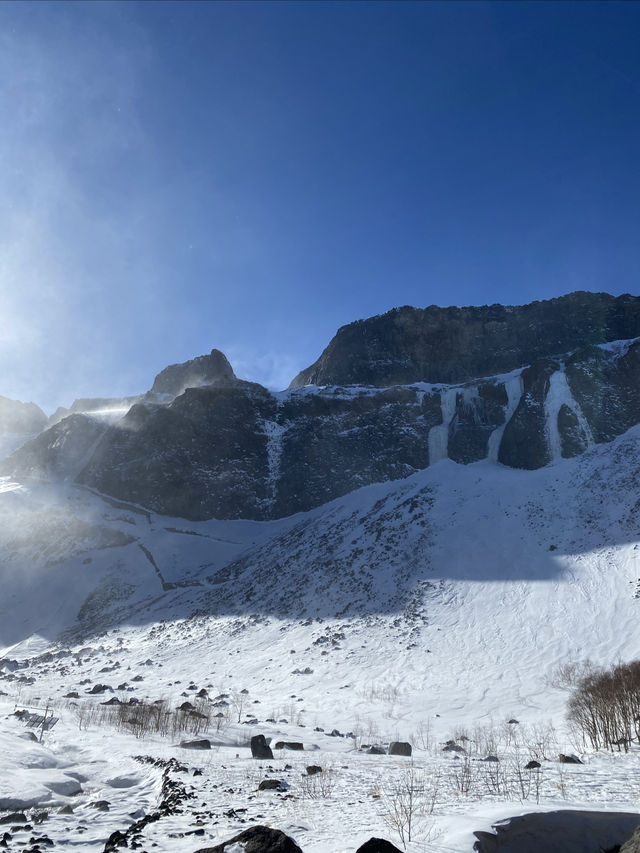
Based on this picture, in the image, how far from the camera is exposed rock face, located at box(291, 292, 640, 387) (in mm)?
114312

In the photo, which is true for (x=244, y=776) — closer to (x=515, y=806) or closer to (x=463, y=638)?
(x=515, y=806)

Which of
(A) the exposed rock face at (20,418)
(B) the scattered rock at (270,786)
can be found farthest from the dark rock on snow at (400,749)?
(A) the exposed rock face at (20,418)

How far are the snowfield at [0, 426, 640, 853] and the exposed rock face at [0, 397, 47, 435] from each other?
106102 mm

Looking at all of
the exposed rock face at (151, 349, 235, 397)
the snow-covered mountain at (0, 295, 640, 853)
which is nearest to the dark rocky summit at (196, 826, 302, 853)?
the snow-covered mountain at (0, 295, 640, 853)

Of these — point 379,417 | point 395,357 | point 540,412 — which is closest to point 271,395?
point 379,417

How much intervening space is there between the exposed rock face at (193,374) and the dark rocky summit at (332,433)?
1004 inches

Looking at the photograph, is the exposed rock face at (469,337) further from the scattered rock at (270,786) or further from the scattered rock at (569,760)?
the scattered rock at (270,786)

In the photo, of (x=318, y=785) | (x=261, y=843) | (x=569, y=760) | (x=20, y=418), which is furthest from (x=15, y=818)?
(x=20, y=418)

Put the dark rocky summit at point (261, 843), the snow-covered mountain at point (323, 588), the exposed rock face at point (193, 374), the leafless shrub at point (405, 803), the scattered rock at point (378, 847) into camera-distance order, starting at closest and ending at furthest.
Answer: the scattered rock at point (378, 847) < the dark rocky summit at point (261, 843) < the leafless shrub at point (405, 803) < the snow-covered mountain at point (323, 588) < the exposed rock face at point (193, 374)

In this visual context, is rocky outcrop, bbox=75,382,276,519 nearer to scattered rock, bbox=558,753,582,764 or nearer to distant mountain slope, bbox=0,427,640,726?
distant mountain slope, bbox=0,427,640,726

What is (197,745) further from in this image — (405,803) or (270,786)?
(405,803)

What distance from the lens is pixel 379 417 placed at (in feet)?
298

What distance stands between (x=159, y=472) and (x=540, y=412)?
61.5m

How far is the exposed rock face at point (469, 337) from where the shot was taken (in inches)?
4500
